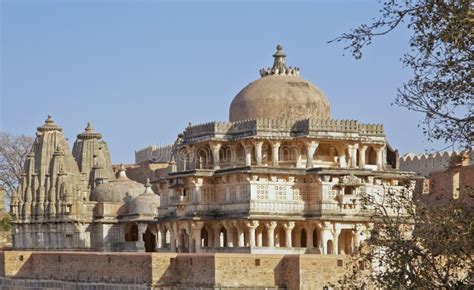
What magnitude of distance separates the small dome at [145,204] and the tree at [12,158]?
24914 mm

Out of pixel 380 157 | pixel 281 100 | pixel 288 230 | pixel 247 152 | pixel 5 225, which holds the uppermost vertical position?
pixel 281 100

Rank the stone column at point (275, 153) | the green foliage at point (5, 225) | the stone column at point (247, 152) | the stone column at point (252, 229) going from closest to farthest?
the stone column at point (252, 229) < the stone column at point (275, 153) < the stone column at point (247, 152) < the green foliage at point (5, 225)

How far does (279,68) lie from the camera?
39.1 metres

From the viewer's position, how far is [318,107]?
37.8 m

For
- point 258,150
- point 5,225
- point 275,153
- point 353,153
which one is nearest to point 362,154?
point 353,153

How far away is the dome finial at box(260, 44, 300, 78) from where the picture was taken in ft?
128

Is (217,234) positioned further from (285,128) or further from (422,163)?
(422,163)

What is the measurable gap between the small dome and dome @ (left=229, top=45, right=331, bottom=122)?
8.06m

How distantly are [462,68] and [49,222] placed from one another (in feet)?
128

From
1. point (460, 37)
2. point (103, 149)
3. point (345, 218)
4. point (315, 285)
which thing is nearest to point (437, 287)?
point (460, 37)

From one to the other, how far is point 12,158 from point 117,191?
915 inches

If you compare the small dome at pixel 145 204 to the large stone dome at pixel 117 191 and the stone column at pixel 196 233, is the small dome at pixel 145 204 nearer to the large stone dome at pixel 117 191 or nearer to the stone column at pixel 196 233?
the large stone dome at pixel 117 191

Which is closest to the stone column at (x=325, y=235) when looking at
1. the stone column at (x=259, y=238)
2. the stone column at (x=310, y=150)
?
the stone column at (x=259, y=238)

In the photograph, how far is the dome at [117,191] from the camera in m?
49.6
